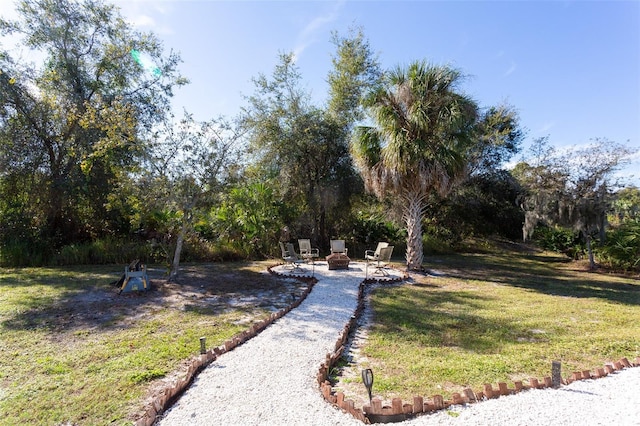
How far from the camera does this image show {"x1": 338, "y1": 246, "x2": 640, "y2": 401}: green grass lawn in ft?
12.2

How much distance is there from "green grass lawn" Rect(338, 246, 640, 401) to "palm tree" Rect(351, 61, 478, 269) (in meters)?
2.76

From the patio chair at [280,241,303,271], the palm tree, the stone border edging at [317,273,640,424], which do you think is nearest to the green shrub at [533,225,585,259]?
the palm tree

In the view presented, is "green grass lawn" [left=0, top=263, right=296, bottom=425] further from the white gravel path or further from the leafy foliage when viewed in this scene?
the leafy foliage

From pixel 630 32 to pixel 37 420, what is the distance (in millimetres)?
12500

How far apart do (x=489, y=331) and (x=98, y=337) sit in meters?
5.74

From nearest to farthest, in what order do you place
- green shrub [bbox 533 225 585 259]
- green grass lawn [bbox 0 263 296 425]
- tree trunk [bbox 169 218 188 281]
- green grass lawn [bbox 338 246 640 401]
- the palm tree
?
1. green grass lawn [bbox 0 263 296 425]
2. green grass lawn [bbox 338 246 640 401]
3. tree trunk [bbox 169 218 188 281]
4. the palm tree
5. green shrub [bbox 533 225 585 259]

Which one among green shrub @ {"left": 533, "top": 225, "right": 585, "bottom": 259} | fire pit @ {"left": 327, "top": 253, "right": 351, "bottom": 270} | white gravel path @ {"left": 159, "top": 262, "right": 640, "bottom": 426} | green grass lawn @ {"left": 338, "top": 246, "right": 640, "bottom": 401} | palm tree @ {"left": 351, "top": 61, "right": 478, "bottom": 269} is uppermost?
palm tree @ {"left": 351, "top": 61, "right": 478, "bottom": 269}

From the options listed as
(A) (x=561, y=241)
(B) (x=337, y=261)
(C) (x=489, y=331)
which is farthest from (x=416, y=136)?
(A) (x=561, y=241)

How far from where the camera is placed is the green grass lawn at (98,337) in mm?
3180

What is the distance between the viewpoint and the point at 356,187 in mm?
14641

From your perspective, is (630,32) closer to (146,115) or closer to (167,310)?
(167,310)

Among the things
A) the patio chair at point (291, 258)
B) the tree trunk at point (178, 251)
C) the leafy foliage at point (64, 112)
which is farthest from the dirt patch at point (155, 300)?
the leafy foliage at point (64, 112)

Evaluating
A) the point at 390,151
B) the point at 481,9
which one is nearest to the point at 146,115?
the point at 390,151

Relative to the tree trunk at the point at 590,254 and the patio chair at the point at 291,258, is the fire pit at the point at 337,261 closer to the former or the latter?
the patio chair at the point at 291,258
